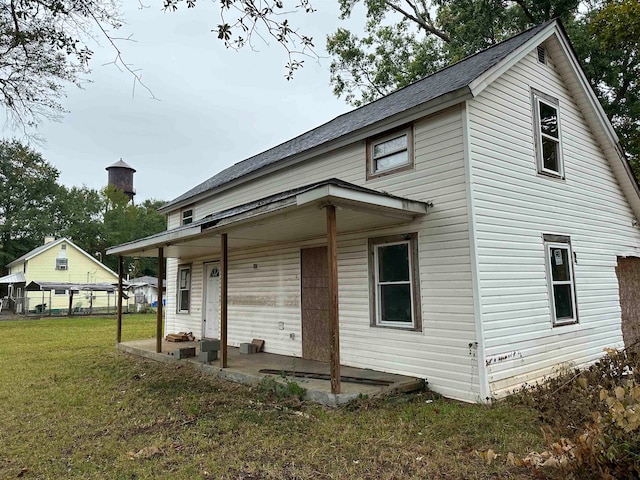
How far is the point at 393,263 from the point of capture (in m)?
7.16

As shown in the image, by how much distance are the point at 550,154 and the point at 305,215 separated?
514cm

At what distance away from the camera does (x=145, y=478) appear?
12.5 feet

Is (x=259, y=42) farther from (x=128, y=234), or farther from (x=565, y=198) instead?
(x=128, y=234)

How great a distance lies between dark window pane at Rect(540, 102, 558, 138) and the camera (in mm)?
7938

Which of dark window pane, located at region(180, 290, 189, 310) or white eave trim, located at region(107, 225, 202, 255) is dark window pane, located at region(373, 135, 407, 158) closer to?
white eave trim, located at region(107, 225, 202, 255)

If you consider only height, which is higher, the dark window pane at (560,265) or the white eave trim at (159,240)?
the white eave trim at (159,240)

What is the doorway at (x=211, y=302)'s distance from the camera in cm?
1182

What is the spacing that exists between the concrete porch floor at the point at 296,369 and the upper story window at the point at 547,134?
15.3ft

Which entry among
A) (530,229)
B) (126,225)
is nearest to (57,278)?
(126,225)

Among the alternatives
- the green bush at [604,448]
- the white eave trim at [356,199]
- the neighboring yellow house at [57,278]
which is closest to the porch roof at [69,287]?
the neighboring yellow house at [57,278]

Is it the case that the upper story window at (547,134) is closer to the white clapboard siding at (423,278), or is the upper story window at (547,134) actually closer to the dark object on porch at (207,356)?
the white clapboard siding at (423,278)

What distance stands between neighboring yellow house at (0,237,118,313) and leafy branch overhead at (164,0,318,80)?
93.6ft

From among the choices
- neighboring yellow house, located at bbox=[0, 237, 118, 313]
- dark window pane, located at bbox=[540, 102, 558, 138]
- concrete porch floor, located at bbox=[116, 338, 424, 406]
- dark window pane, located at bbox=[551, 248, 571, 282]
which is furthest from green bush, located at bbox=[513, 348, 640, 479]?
neighboring yellow house, located at bbox=[0, 237, 118, 313]

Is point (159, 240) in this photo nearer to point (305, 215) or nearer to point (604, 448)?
point (305, 215)
